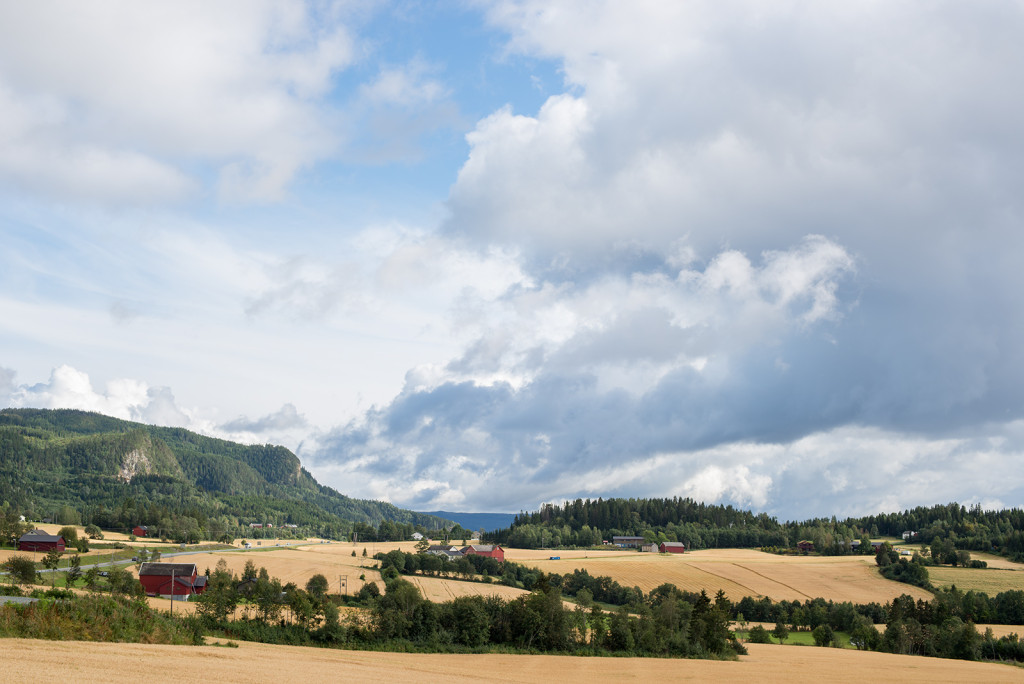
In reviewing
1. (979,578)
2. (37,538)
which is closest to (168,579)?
(37,538)

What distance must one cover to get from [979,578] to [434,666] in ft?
427

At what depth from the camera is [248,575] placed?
122375 mm

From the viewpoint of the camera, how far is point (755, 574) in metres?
158

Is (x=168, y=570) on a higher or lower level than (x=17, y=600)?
lower

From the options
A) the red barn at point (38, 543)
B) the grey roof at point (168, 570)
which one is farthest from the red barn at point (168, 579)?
the red barn at point (38, 543)

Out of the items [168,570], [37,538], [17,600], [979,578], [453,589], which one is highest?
[17,600]

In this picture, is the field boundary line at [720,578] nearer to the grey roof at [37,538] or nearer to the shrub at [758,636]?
the shrub at [758,636]

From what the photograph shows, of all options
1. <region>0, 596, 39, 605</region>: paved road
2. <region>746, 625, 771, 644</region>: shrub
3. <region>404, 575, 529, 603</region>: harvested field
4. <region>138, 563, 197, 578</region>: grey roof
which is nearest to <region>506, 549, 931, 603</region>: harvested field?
<region>404, 575, 529, 603</region>: harvested field

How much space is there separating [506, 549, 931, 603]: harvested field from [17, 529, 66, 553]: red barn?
9814 cm

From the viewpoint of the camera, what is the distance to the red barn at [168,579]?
117m

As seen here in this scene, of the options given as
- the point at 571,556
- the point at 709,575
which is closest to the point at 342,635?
the point at 709,575

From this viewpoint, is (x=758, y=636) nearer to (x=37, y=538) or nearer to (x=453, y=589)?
(x=453, y=589)

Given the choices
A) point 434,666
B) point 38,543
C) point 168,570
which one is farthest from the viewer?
point 38,543

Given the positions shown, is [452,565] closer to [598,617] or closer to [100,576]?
[100,576]
